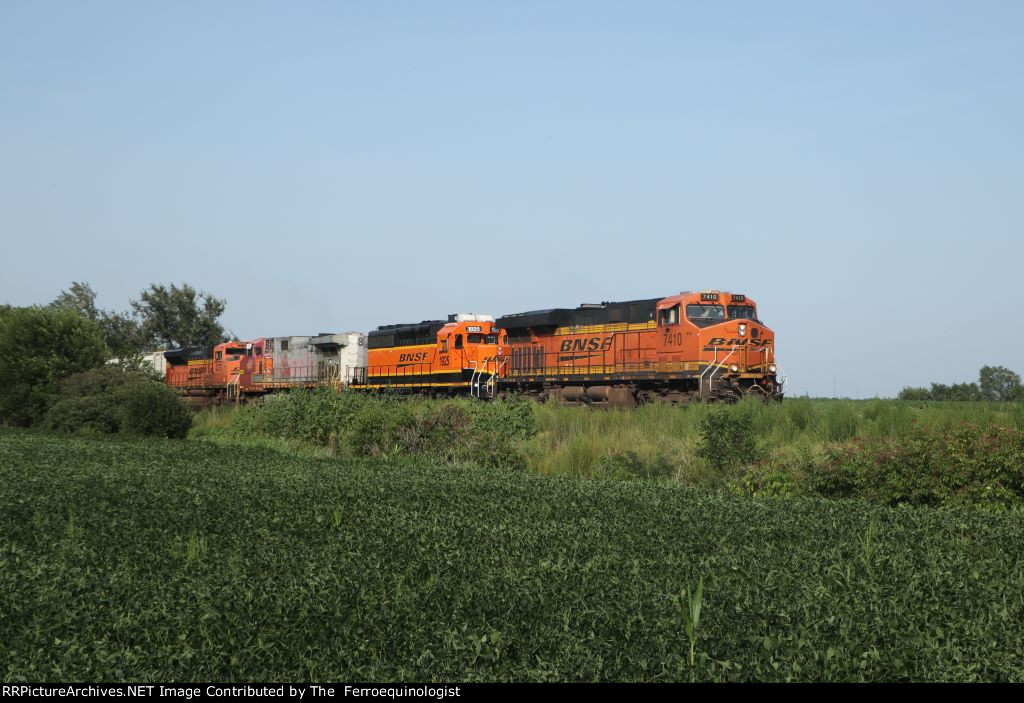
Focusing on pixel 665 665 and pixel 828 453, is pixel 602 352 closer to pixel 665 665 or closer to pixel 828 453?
pixel 828 453

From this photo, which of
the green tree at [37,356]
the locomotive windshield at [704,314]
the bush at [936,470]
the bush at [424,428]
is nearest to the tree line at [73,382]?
the green tree at [37,356]

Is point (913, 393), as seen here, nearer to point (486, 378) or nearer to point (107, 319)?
point (486, 378)

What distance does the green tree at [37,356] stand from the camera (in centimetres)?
3541

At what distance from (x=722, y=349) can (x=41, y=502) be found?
19.8m

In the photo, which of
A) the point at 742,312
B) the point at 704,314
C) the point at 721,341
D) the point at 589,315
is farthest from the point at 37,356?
the point at 742,312

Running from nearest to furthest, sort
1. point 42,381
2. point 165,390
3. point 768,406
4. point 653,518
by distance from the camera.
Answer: point 653,518, point 768,406, point 165,390, point 42,381

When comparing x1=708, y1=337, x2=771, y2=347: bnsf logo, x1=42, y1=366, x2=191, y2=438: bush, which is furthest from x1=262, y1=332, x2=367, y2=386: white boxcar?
x1=708, y1=337, x2=771, y2=347: bnsf logo

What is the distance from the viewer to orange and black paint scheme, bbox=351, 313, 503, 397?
34.6 metres

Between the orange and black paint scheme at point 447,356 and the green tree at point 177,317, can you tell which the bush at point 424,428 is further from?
the green tree at point 177,317

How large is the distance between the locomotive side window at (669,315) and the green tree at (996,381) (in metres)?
21.1

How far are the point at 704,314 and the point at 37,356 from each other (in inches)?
927

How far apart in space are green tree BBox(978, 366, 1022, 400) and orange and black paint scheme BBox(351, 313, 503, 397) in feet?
74.1
